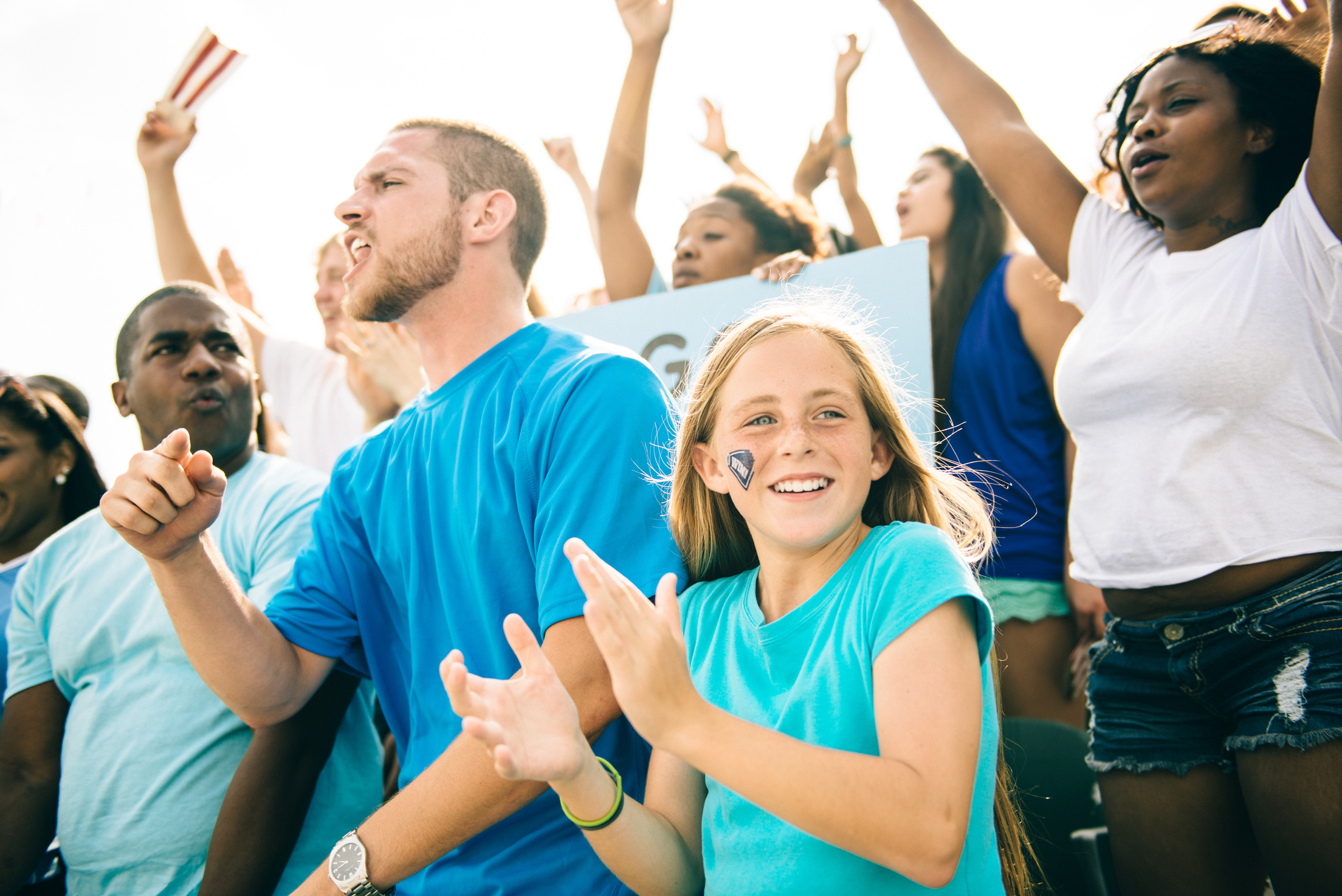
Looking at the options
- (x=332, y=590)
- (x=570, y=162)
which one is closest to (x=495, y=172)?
(x=332, y=590)

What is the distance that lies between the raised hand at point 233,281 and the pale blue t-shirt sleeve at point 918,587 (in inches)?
180

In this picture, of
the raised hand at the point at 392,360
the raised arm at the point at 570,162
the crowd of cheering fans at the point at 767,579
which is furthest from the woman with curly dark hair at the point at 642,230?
the raised arm at the point at 570,162

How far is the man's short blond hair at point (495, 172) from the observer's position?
2.09 metres

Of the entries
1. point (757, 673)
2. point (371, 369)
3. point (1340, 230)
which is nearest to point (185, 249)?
point (371, 369)

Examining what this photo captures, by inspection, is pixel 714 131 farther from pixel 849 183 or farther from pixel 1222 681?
pixel 1222 681

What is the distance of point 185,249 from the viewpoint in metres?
3.75

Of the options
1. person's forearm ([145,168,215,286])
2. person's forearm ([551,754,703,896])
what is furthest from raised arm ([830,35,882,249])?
person's forearm ([551,754,703,896])

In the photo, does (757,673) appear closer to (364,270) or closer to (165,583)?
(165,583)

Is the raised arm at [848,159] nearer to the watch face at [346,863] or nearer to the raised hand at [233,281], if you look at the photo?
the watch face at [346,863]

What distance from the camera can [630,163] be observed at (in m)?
3.24

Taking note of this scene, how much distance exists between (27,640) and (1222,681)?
2.84 metres

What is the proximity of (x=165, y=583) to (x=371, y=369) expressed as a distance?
1.62m

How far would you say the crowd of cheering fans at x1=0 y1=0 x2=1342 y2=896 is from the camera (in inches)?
46.6

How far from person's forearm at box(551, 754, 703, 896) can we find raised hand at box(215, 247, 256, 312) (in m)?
4.45
